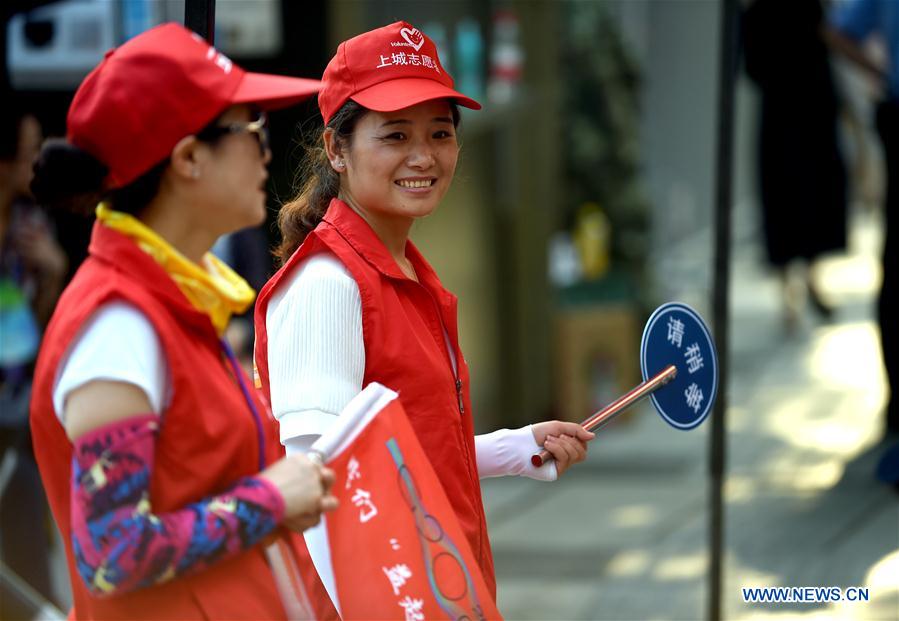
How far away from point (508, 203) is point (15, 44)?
3.53m

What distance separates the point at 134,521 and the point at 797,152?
7.08 m

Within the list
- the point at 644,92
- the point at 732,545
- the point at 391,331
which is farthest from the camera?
the point at 644,92

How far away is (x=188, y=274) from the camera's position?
1870 mm

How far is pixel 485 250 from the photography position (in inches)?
296

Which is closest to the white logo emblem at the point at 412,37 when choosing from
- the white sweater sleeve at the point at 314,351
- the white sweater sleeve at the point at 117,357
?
the white sweater sleeve at the point at 314,351

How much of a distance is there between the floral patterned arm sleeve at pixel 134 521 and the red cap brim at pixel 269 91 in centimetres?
44

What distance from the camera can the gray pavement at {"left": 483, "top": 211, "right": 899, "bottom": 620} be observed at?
452 centimetres

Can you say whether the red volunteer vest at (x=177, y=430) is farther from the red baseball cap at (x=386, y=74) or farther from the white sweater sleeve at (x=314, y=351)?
the red baseball cap at (x=386, y=74)

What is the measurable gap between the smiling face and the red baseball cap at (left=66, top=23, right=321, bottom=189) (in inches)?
17.5

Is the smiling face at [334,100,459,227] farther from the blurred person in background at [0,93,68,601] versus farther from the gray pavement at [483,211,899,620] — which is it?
the blurred person in background at [0,93,68,601]

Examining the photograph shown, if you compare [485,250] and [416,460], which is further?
[485,250]

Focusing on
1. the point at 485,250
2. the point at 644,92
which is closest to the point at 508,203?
the point at 485,250

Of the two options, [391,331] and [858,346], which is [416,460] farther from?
[858,346]

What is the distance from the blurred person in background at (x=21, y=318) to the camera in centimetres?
442
